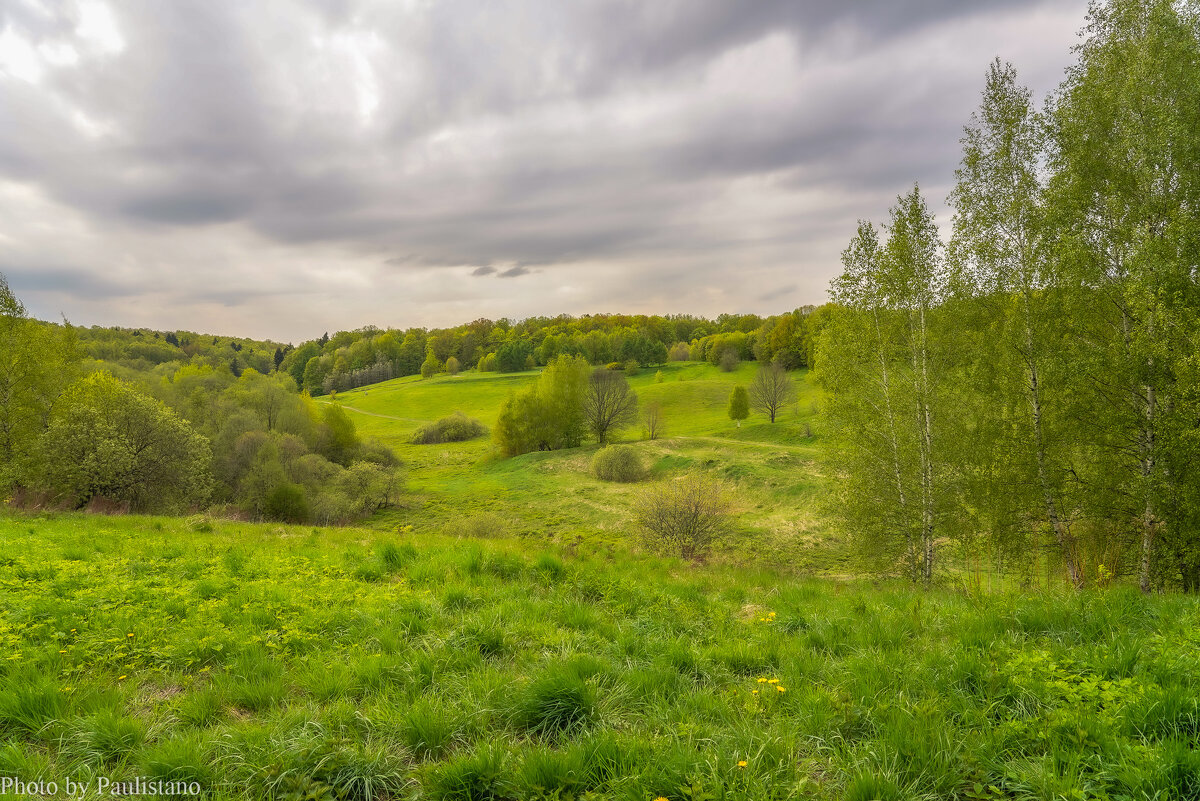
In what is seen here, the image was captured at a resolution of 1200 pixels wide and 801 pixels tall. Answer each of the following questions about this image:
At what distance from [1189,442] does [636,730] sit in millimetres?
13066

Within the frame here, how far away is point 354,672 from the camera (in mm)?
4664

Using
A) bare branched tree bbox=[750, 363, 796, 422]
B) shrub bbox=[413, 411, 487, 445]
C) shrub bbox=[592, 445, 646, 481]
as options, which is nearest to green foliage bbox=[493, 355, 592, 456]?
shrub bbox=[592, 445, 646, 481]

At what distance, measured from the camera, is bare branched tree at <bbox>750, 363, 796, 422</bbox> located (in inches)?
2413

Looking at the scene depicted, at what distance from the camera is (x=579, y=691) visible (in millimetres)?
4113

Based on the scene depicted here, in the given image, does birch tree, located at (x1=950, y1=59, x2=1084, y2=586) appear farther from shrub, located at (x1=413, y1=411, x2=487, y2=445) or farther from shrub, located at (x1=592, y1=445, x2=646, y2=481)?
shrub, located at (x1=413, y1=411, x2=487, y2=445)

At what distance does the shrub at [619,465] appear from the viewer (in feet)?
154

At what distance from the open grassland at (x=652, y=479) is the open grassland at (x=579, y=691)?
7.79 metres

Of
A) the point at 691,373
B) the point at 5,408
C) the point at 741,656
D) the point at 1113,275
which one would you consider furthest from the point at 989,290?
the point at 691,373

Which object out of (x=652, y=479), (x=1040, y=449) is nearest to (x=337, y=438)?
(x=652, y=479)

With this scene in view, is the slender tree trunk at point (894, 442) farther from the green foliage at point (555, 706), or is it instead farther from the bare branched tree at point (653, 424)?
the bare branched tree at point (653, 424)

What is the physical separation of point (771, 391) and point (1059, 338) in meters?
49.9

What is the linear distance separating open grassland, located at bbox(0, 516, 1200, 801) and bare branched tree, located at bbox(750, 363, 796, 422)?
185 ft

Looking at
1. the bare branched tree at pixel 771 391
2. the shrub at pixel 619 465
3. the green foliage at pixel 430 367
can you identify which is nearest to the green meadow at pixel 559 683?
the shrub at pixel 619 465

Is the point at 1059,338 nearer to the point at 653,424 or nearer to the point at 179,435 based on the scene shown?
the point at 179,435
